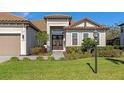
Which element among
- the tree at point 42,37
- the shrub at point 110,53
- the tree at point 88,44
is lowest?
the shrub at point 110,53

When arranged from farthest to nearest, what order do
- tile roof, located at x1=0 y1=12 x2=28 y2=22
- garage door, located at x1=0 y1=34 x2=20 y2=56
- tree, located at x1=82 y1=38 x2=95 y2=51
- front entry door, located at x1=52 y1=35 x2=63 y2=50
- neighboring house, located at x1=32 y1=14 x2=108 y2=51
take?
front entry door, located at x1=52 y1=35 x2=63 y2=50, neighboring house, located at x1=32 y1=14 x2=108 y2=51, tree, located at x1=82 y1=38 x2=95 y2=51, garage door, located at x1=0 y1=34 x2=20 y2=56, tile roof, located at x1=0 y1=12 x2=28 y2=22

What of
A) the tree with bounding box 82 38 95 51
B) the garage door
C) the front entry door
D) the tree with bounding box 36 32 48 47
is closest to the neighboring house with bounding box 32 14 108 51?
the front entry door

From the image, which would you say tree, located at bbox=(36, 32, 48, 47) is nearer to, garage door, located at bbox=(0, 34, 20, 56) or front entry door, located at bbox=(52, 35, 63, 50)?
front entry door, located at bbox=(52, 35, 63, 50)

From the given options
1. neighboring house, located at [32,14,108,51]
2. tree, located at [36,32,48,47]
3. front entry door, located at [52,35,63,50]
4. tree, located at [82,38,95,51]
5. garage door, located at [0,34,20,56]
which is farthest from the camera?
front entry door, located at [52,35,63,50]

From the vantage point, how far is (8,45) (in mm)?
26859

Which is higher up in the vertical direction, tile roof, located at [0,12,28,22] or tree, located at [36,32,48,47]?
tile roof, located at [0,12,28,22]

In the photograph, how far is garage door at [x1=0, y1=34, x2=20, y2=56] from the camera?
2678cm

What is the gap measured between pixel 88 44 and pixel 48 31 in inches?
330

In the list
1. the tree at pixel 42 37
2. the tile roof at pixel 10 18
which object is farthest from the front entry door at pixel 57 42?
the tile roof at pixel 10 18

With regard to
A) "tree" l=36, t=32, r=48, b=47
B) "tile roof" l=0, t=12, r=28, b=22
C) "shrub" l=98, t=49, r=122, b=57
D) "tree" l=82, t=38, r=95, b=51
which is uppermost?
"tile roof" l=0, t=12, r=28, b=22

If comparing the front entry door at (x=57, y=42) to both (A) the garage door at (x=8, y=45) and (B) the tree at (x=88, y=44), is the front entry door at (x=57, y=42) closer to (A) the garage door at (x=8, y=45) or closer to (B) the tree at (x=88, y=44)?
(B) the tree at (x=88, y=44)

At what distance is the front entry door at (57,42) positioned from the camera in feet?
123
